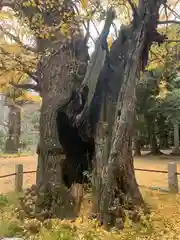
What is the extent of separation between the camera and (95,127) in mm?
5816

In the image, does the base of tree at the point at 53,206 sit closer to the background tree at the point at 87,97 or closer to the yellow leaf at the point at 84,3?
the background tree at the point at 87,97

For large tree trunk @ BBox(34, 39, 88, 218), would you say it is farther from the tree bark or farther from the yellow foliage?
the tree bark

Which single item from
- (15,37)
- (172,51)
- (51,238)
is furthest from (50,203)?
(172,51)

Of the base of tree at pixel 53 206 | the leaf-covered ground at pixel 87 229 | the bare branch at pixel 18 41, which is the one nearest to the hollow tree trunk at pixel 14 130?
the bare branch at pixel 18 41

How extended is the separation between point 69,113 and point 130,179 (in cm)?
189

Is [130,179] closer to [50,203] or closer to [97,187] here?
[97,187]

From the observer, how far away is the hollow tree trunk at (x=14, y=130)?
20645 mm

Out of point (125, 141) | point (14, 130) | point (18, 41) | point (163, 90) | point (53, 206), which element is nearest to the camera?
point (125, 141)

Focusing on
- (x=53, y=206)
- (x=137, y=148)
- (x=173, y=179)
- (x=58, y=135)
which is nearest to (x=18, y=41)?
(x=58, y=135)

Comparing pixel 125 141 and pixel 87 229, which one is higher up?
pixel 125 141

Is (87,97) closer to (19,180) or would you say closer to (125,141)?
(125,141)

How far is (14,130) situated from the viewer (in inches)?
845

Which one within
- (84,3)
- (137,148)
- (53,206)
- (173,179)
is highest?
(84,3)

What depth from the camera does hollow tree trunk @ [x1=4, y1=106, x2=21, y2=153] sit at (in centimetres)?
2065
